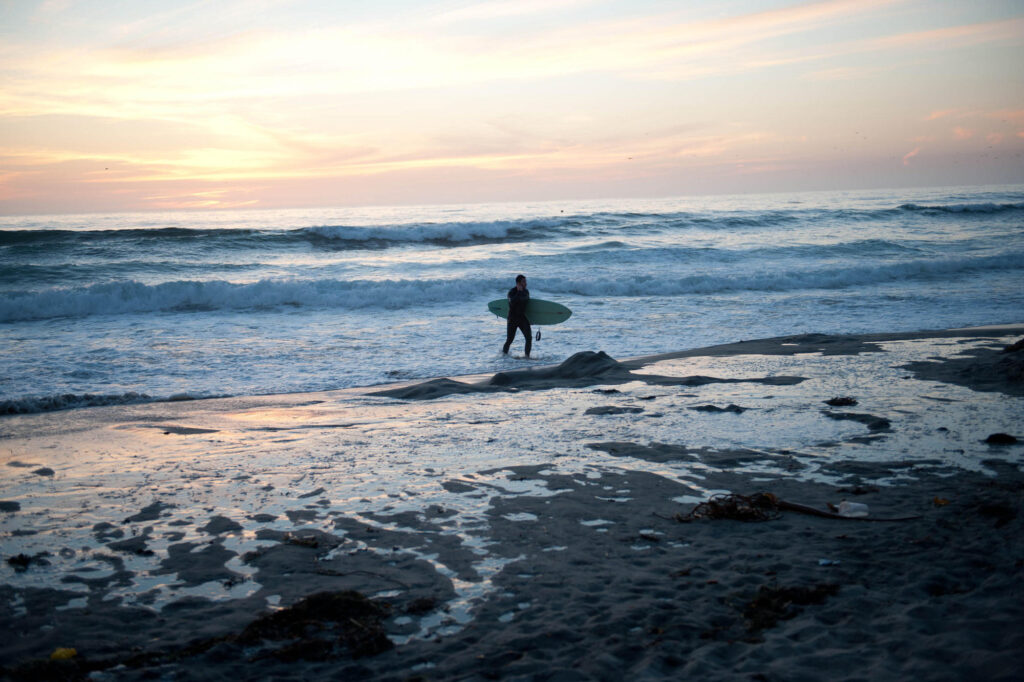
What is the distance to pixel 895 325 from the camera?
564 inches

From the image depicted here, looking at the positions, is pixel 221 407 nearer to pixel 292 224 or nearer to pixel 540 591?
pixel 540 591

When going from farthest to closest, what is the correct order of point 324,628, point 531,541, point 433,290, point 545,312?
point 433,290
point 545,312
point 531,541
point 324,628

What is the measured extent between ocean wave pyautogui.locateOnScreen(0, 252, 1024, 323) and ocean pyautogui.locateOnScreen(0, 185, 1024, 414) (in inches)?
2.9

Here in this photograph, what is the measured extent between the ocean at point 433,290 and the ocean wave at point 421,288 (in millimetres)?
75

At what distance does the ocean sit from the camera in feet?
37.7

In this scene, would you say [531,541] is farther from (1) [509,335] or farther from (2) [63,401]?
(1) [509,335]

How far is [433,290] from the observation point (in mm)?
20609

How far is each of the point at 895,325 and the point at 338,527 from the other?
44.2 feet

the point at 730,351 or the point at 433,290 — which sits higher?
the point at 433,290

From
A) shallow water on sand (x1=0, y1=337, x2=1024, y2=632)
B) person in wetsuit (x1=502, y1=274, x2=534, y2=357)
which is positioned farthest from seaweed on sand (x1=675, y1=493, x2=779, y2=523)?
person in wetsuit (x1=502, y1=274, x2=534, y2=357)

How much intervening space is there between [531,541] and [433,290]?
656 inches

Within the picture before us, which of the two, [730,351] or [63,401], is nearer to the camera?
[63,401]

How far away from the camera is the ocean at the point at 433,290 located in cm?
1150

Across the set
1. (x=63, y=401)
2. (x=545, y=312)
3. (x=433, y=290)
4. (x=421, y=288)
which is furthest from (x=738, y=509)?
(x=421, y=288)
